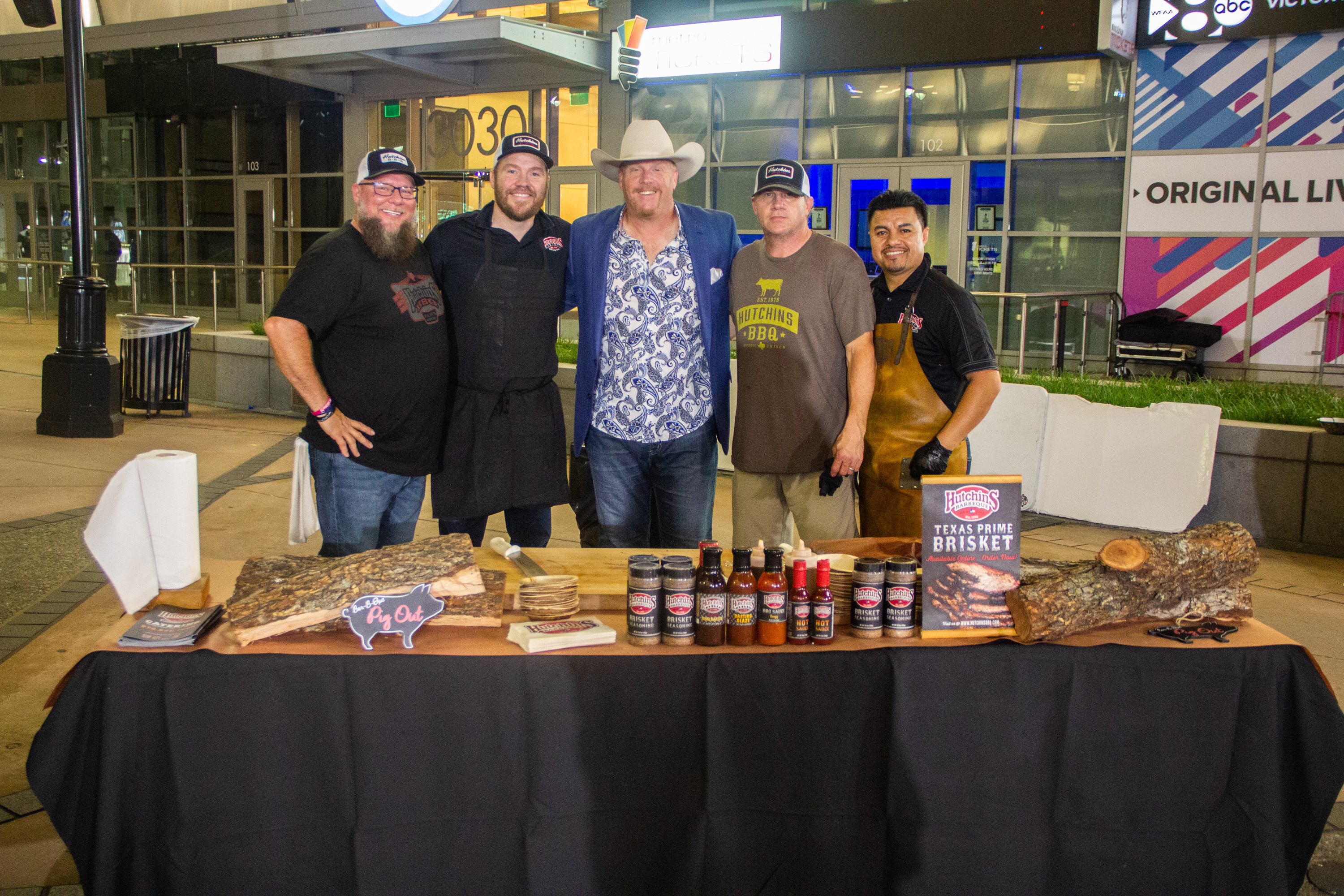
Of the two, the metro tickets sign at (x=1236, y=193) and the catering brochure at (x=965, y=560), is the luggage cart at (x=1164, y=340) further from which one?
the catering brochure at (x=965, y=560)

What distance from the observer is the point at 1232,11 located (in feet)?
40.9

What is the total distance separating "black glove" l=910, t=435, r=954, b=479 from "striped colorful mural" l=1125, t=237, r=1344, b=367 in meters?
10.9

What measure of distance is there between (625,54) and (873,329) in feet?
38.1

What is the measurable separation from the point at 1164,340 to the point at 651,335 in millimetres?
10686

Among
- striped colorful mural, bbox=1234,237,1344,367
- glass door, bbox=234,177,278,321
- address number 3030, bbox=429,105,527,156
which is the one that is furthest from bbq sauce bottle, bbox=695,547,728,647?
glass door, bbox=234,177,278,321

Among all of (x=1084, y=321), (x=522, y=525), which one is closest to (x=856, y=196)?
(x=1084, y=321)

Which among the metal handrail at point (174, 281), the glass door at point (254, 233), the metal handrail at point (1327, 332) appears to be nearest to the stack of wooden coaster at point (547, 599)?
the metal handrail at point (174, 281)

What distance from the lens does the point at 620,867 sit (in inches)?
104

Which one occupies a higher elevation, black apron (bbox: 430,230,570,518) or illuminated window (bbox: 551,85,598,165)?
illuminated window (bbox: 551,85,598,165)

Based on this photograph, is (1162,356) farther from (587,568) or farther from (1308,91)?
(587,568)

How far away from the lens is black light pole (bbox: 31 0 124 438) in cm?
951

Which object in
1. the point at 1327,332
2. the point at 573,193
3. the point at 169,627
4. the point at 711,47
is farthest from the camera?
the point at 573,193

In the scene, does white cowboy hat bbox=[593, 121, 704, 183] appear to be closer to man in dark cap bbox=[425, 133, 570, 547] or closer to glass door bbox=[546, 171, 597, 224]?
man in dark cap bbox=[425, 133, 570, 547]

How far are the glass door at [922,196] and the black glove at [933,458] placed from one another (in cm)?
1068
